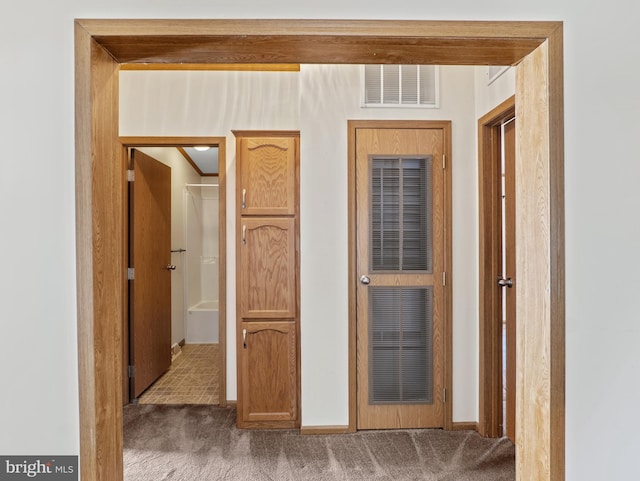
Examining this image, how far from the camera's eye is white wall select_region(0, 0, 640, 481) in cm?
115

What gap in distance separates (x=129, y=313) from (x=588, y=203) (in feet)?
10.2

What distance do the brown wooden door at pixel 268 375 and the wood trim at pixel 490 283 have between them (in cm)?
128

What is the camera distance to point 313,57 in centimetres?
131

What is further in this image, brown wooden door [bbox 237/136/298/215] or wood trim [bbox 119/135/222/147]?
wood trim [bbox 119/135/222/147]

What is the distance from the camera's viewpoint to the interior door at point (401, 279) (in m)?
2.53

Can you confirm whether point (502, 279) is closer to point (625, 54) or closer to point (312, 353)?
point (312, 353)

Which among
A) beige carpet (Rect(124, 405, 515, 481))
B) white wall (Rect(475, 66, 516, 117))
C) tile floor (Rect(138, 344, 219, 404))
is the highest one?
white wall (Rect(475, 66, 516, 117))

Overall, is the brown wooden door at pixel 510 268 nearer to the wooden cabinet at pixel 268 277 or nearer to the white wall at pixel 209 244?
the wooden cabinet at pixel 268 277

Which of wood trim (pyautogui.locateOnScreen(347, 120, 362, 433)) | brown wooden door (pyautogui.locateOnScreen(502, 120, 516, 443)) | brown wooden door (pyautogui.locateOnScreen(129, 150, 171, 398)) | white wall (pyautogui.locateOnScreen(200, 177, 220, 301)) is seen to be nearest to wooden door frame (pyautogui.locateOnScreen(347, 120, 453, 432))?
wood trim (pyautogui.locateOnScreen(347, 120, 362, 433))

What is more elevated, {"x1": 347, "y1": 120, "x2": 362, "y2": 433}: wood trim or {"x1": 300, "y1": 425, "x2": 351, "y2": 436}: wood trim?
{"x1": 347, "y1": 120, "x2": 362, "y2": 433}: wood trim

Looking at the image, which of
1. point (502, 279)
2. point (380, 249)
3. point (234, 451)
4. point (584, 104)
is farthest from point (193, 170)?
point (584, 104)

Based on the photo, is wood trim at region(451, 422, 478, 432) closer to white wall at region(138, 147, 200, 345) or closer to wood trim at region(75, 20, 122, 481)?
wood trim at region(75, 20, 122, 481)

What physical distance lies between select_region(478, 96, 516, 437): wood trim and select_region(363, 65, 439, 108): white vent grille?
0.43 meters

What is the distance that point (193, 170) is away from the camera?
15.9 feet
